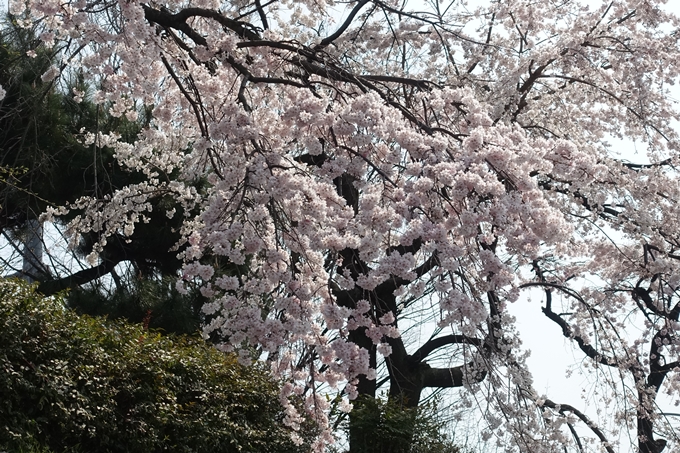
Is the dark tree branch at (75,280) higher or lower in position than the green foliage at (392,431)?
higher

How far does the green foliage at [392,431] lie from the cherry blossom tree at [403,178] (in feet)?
0.22

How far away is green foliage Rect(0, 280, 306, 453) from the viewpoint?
14.4 ft

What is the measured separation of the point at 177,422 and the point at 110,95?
2.01 m

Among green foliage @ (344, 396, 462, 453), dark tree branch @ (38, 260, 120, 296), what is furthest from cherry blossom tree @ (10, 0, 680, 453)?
dark tree branch @ (38, 260, 120, 296)

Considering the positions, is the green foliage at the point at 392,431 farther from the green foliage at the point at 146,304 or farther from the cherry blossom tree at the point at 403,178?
the green foliage at the point at 146,304

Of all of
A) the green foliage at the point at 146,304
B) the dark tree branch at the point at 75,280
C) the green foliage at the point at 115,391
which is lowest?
the green foliage at the point at 115,391

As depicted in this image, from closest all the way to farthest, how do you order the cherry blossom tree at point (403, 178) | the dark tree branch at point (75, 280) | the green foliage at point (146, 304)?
the cherry blossom tree at point (403, 178) < the green foliage at point (146, 304) < the dark tree branch at point (75, 280)

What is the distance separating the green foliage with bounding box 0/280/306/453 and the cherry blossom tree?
1.61 ft

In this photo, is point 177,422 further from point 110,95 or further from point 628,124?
point 628,124

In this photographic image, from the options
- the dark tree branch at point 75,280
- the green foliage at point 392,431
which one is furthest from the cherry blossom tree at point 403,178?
the dark tree branch at point 75,280

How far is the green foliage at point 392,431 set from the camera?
5.99 m

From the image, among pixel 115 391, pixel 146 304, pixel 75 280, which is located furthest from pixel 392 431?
pixel 75 280

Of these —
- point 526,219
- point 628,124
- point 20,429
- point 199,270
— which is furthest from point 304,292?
point 628,124

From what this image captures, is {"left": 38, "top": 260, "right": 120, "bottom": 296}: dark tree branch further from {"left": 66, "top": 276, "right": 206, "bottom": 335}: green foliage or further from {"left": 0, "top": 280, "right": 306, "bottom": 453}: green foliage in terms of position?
{"left": 0, "top": 280, "right": 306, "bottom": 453}: green foliage
